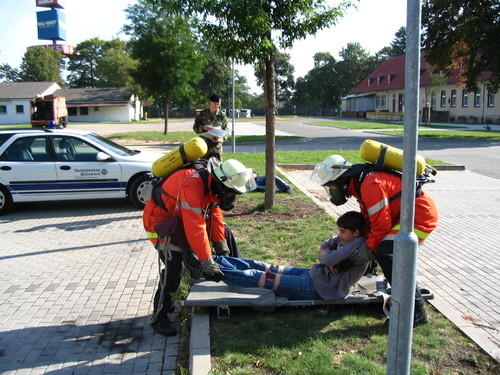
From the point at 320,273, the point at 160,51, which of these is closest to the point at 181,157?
the point at 320,273

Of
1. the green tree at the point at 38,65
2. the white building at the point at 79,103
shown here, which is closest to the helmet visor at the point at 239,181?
the white building at the point at 79,103

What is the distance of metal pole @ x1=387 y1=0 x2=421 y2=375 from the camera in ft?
7.30

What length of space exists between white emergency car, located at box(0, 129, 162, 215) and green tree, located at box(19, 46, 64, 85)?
87263mm

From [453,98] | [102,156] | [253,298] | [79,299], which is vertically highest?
[453,98]

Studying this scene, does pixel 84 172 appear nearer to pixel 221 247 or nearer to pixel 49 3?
pixel 221 247

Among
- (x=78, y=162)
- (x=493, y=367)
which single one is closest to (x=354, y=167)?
(x=493, y=367)

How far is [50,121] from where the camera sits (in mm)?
41000

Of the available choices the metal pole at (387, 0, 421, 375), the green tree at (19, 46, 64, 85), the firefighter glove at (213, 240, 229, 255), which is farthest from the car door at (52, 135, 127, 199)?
the green tree at (19, 46, 64, 85)

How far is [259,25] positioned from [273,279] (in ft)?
14.6

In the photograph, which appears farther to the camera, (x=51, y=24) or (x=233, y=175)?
(x=51, y=24)

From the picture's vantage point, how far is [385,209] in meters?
3.66

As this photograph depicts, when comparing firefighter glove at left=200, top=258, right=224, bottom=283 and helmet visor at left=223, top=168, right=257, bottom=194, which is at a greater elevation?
helmet visor at left=223, top=168, right=257, bottom=194

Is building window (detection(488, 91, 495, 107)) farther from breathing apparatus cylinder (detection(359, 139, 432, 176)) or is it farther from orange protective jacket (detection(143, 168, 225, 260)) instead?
orange protective jacket (detection(143, 168, 225, 260))

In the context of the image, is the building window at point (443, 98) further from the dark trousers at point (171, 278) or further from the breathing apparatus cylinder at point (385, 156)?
the dark trousers at point (171, 278)
